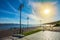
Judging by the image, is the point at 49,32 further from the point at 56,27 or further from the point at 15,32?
the point at 15,32

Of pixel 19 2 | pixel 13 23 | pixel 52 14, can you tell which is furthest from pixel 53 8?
pixel 13 23

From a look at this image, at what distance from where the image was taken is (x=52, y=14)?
11.2 ft

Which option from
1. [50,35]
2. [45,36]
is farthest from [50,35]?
[45,36]

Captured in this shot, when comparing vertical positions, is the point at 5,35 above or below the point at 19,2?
below

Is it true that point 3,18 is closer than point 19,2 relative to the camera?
Yes

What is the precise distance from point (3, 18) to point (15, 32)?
1.86 feet

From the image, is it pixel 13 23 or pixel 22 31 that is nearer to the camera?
pixel 13 23

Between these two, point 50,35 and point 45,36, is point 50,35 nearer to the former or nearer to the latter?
point 50,35

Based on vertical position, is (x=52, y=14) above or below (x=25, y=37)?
above

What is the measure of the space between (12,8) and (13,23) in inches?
16.7

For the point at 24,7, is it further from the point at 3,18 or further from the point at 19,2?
the point at 3,18

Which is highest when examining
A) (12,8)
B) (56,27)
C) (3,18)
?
(12,8)

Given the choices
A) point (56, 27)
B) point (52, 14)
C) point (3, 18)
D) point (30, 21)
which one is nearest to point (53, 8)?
point (52, 14)

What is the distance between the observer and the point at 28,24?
336cm
